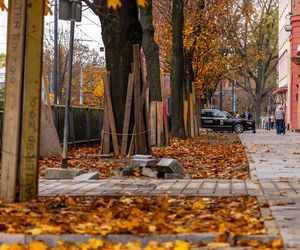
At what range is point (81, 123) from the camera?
25125mm

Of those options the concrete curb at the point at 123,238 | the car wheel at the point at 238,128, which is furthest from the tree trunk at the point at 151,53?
the car wheel at the point at 238,128

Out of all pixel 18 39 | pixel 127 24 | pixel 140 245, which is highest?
pixel 127 24

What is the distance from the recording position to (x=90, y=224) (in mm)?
6559

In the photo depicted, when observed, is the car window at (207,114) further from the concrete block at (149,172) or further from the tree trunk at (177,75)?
the concrete block at (149,172)

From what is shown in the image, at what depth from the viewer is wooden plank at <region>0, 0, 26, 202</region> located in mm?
8312

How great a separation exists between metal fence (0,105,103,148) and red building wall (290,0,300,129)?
2563cm

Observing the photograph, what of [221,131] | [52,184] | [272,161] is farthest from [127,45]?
[221,131]

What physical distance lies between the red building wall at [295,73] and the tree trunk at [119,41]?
1363 inches

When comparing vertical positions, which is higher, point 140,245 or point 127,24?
point 127,24

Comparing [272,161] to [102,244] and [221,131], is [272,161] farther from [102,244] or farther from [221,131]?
[221,131]

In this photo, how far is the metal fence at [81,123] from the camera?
2216cm

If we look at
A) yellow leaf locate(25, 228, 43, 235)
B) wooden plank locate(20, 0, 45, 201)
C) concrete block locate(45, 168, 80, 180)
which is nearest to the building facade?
concrete block locate(45, 168, 80, 180)

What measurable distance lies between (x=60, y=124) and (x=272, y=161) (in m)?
8.08

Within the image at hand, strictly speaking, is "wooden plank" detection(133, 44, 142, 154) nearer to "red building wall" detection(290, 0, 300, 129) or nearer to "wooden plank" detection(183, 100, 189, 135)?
"wooden plank" detection(183, 100, 189, 135)
